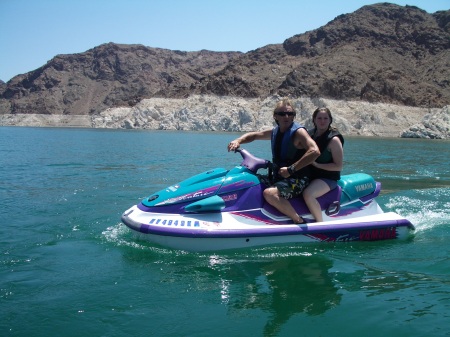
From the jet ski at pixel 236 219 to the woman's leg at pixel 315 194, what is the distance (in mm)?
143

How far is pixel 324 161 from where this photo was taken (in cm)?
665

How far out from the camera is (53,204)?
983cm

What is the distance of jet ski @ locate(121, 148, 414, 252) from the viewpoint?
242 inches

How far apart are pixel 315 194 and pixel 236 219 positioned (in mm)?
1208

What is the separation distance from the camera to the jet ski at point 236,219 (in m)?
6.14

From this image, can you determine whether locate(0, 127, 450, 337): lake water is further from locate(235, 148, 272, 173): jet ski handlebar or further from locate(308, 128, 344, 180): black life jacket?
locate(235, 148, 272, 173): jet ski handlebar

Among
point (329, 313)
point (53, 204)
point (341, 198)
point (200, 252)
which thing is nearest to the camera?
point (329, 313)

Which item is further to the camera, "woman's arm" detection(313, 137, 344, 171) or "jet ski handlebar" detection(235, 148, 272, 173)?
"jet ski handlebar" detection(235, 148, 272, 173)

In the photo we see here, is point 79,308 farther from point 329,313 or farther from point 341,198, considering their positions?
point 341,198

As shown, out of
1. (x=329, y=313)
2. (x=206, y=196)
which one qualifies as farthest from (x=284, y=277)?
(x=206, y=196)

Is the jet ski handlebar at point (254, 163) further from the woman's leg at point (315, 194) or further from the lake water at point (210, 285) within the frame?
the lake water at point (210, 285)

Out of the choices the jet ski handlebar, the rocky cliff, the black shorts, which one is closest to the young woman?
the black shorts

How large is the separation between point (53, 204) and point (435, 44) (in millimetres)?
125769

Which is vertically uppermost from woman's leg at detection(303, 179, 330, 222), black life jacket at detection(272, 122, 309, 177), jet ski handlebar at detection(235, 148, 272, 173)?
black life jacket at detection(272, 122, 309, 177)
